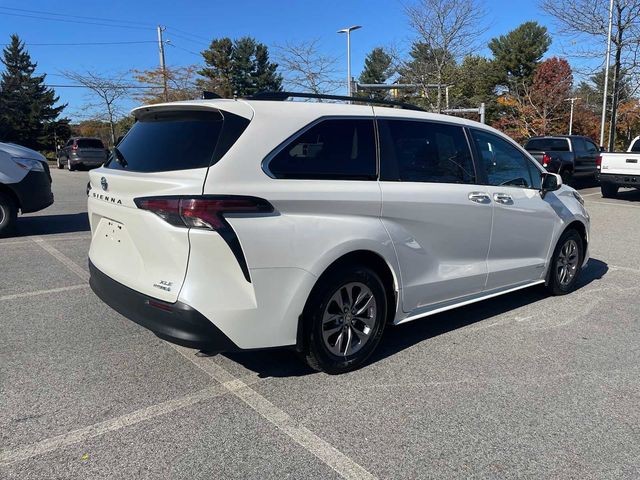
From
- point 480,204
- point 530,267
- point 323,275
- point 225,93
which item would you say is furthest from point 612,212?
point 225,93

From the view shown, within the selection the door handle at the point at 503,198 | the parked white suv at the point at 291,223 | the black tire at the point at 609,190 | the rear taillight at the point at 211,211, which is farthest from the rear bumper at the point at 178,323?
the black tire at the point at 609,190

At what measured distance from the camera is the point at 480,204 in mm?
4344

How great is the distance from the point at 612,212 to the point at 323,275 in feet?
36.5

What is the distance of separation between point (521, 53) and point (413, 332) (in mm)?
51387

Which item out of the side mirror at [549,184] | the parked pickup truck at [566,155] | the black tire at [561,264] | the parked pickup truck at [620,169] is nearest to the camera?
the side mirror at [549,184]

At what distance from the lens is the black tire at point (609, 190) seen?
14.8 metres

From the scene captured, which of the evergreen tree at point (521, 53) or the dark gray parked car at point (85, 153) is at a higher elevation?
the evergreen tree at point (521, 53)

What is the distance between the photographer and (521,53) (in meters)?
49.1

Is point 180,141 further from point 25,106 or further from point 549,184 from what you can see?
point 25,106

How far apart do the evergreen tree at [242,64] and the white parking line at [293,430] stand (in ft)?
163

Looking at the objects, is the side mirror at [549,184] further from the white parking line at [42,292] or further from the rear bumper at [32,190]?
the rear bumper at [32,190]

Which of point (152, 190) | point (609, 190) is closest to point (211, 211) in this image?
point (152, 190)

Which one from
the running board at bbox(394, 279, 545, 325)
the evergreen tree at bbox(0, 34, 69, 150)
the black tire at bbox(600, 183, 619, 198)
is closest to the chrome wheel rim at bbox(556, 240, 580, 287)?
the running board at bbox(394, 279, 545, 325)

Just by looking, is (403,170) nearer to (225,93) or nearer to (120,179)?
(120,179)
